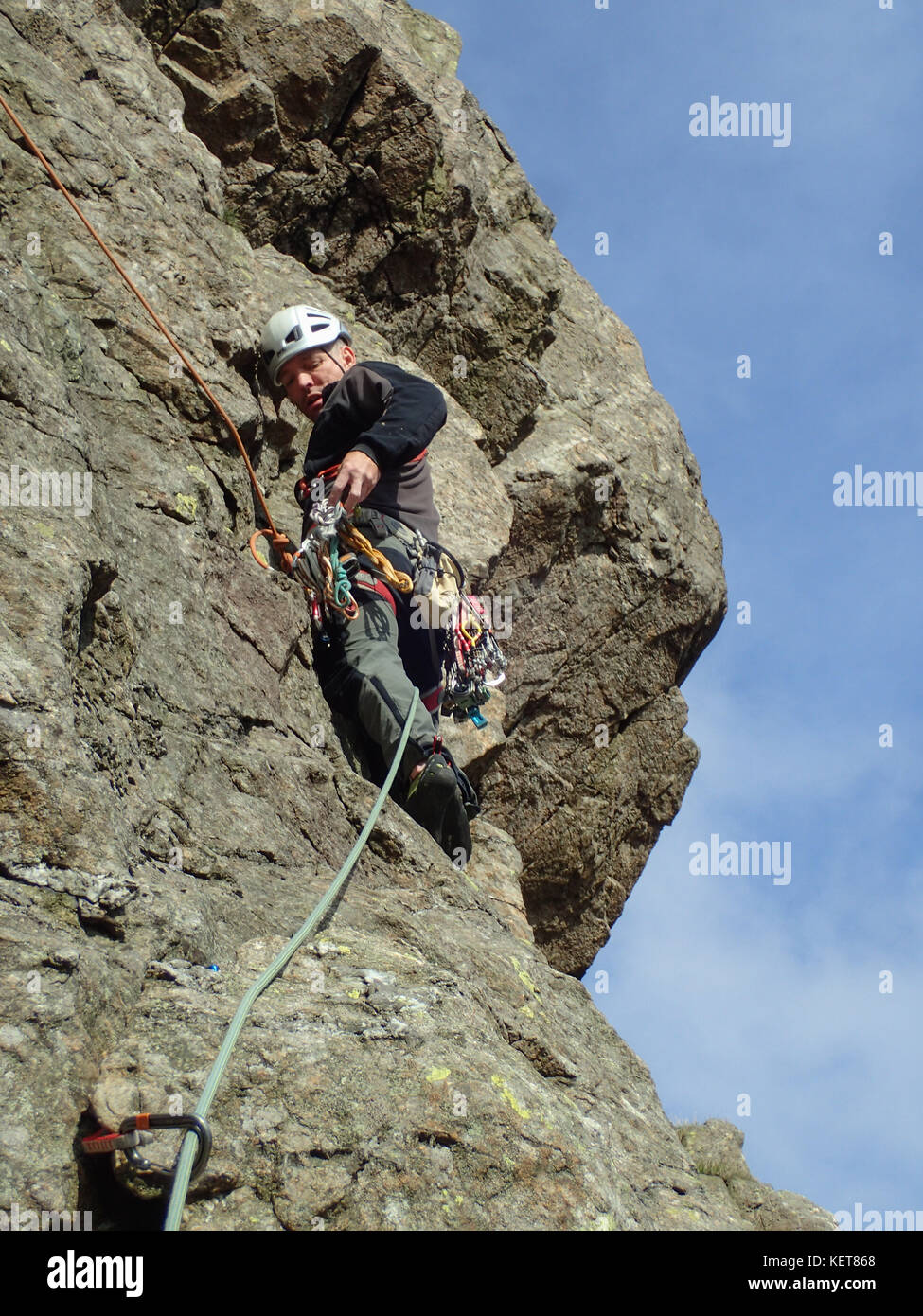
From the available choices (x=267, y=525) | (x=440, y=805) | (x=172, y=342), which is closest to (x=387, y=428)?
(x=267, y=525)

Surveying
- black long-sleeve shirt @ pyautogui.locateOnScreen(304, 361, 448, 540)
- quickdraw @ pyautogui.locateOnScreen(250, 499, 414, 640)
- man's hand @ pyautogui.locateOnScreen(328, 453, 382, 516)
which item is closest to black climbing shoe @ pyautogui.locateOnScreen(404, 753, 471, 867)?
quickdraw @ pyautogui.locateOnScreen(250, 499, 414, 640)

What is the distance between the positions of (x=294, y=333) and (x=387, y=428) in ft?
3.23

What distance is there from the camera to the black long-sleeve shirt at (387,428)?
636 cm

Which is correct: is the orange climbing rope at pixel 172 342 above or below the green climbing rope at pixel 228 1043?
above

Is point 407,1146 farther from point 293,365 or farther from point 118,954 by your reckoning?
point 293,365

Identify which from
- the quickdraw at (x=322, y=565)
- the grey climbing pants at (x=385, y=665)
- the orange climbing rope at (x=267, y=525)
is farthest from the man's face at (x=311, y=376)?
the quickdraw at (x=322, y=565)

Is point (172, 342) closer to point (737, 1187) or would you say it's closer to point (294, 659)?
point (294, 659)

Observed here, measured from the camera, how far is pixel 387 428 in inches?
249

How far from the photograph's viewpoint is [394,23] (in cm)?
930

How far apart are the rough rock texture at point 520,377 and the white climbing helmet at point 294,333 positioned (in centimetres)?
178

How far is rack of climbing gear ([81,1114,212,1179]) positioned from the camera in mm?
2635

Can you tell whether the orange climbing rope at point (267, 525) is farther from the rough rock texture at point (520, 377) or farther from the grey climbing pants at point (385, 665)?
the rough rock texture at point (520, 377)

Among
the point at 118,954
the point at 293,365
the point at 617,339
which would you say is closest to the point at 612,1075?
the point at 118,954

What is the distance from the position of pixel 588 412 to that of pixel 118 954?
7321mm
